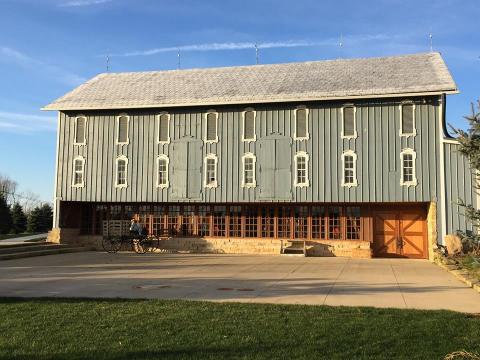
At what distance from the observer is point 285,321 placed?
7.97m

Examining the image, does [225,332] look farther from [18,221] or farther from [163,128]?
[18,221]

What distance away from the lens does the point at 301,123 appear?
2352 centimetres

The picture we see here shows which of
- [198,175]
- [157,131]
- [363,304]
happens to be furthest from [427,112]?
[363,304]

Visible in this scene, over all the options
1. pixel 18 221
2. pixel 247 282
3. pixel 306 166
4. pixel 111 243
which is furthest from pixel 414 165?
pixel 18 221

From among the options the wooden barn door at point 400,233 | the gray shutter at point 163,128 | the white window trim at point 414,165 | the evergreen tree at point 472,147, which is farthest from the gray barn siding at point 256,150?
the evergreen tree at point 472,147

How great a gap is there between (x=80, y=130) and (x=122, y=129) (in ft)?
7.84

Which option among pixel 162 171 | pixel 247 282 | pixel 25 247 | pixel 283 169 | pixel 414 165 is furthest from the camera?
pixel 162 171

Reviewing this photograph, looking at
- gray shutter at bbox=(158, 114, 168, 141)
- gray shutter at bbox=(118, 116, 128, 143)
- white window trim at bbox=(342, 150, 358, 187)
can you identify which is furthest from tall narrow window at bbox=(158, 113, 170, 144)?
white window trim at bbox=(342, 150, 358, 187)

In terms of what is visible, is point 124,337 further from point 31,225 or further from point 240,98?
point 31,225

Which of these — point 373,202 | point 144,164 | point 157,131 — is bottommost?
point 373,202

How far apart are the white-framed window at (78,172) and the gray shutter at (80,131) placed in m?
0.91

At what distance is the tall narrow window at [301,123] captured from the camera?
922 inches

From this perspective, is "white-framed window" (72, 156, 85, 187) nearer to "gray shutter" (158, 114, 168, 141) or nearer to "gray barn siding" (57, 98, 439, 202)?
"gray barn siding" (57, 98, 439, 202)

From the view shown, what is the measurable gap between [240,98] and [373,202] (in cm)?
769
